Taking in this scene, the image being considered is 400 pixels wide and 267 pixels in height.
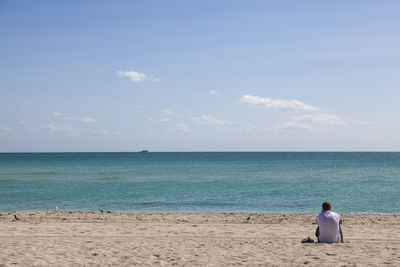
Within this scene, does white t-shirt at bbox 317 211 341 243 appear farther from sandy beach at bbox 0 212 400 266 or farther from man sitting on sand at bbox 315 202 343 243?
sandy beach at bbox 0 212 400 266

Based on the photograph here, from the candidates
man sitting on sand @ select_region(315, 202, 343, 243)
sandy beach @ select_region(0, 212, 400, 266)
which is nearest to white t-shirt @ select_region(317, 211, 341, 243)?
man sitting on sand @ select_region(315, 202, 343, 243)

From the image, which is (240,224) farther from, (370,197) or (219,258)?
(370,197)

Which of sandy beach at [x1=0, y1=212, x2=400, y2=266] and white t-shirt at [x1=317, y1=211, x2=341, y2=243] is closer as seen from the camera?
sandy beach at [x1=0, y1=212, x2=400, y2=266]

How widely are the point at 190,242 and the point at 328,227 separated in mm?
3263

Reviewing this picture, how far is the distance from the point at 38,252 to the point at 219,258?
3.82 metres

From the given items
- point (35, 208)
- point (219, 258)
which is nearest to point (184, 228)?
point (219, 258)

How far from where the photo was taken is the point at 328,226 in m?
9.68

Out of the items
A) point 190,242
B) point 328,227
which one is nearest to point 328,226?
point 328,227

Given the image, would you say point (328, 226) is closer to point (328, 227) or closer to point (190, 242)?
point (328, 227)

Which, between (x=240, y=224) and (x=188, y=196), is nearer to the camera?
(x=240, y=224)

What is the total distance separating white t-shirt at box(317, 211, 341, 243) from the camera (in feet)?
31.5

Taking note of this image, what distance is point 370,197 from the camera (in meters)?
24.5

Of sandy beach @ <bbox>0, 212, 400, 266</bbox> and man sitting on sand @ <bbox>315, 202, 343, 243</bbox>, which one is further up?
man sitting on sand @ <bbox>315, 202, 343, 243</bbox>

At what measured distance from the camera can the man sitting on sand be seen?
961cm
